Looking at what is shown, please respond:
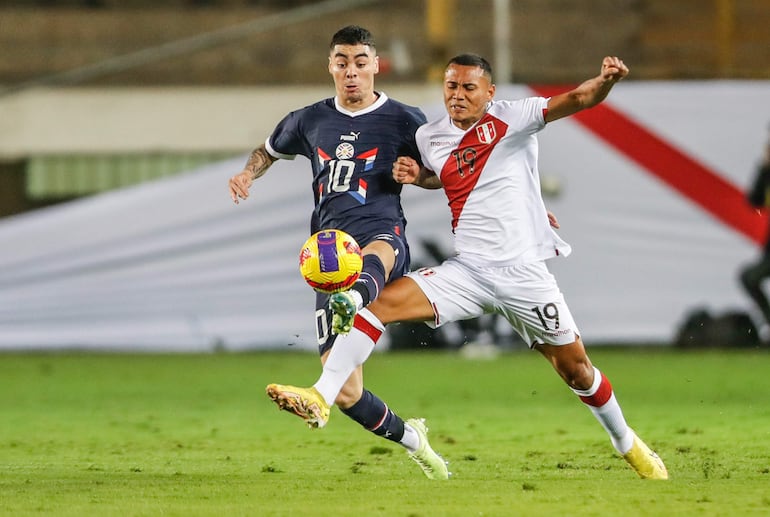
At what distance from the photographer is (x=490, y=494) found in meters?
6.35

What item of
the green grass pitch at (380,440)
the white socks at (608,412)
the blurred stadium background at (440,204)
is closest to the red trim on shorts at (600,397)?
the white socks at (608,412)

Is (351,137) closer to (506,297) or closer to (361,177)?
(361,177)

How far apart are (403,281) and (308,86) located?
9.76m

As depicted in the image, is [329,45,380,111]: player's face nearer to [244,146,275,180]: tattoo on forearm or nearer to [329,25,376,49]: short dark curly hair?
[329,25,376,49]: short dark curly hair

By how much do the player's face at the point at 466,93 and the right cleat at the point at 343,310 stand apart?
4.07 feet

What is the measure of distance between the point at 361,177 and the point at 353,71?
54 cm

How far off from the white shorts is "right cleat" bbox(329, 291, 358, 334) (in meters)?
0.61

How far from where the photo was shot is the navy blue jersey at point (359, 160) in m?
7.25

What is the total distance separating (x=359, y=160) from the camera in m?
7.30

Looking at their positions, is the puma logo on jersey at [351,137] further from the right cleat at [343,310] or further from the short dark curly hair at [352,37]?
the right cleat at [343,310]

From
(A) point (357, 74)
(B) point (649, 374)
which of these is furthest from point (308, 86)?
(A) point (357, 74)

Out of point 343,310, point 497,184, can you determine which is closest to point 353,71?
point 497,184

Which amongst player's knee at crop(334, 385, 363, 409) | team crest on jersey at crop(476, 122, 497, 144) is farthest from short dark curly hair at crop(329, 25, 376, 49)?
player's knee at crop(334, 385, 363, 409)

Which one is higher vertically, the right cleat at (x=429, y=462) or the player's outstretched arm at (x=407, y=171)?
the player's outstretched arm at (x=407, y=171)
